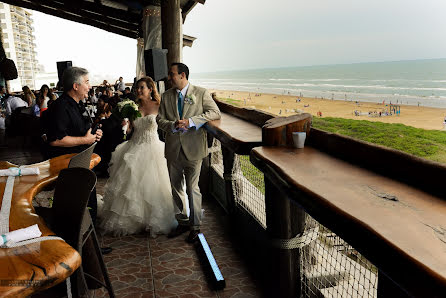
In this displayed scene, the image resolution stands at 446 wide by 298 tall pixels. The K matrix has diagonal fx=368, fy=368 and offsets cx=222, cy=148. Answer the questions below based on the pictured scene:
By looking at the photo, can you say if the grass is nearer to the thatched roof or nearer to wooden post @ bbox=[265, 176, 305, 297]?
wooden post @ bbox=[265, 176, 305, 297]

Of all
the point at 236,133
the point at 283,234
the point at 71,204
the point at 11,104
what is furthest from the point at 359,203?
the point at 11,104

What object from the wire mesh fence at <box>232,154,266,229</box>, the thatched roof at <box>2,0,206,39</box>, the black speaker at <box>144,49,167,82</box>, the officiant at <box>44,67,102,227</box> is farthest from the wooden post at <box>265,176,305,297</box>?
the thatched roof at <box>2,0,206,39</box>

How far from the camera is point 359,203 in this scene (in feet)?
4.18

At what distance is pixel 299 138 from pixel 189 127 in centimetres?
150

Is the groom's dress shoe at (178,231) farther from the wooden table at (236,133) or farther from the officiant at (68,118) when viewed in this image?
the officiant at (68,118)

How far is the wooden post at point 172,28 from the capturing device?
17.1ft

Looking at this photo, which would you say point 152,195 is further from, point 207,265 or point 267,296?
point 267,296

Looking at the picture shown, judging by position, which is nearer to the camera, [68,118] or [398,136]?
[68,118]

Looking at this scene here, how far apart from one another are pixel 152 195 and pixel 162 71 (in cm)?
205

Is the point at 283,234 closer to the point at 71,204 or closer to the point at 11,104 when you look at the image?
the point at 71,204

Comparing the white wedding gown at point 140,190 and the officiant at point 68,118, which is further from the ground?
the officiant at point 68,118

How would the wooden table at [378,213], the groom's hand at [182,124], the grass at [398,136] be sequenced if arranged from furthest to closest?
1. the groom's hand at [182,124]
2. the grass at [398,136]
3. the wooden table at [378,213]

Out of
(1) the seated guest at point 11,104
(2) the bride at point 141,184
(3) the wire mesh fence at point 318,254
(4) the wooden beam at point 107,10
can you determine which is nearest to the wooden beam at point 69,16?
(4) the wooden beam at point 107,10

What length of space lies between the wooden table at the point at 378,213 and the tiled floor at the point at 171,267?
4.87 feet
